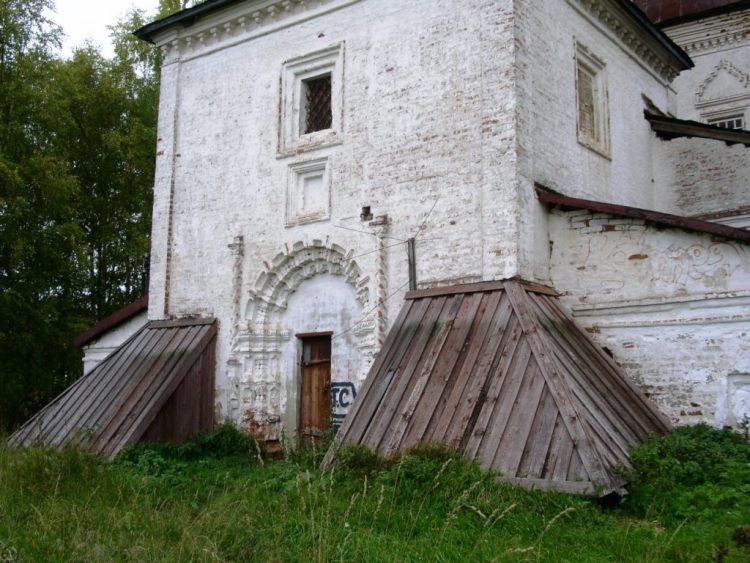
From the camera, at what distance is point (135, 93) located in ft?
63.7

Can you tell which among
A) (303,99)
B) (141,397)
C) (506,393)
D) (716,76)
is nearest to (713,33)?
(716,76)

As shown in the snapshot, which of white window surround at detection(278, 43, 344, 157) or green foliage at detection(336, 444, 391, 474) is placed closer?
green foliage at detection(336, 444, 391, 474)

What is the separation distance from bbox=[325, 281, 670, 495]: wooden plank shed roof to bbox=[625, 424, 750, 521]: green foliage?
0.73 feet

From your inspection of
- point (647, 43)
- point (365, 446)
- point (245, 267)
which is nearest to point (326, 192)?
point (245, 267)

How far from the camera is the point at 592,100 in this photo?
462 inches

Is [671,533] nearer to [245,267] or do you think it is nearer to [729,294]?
[729,294]

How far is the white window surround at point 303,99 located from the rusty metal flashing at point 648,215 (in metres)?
3.31

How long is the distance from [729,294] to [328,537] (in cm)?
593

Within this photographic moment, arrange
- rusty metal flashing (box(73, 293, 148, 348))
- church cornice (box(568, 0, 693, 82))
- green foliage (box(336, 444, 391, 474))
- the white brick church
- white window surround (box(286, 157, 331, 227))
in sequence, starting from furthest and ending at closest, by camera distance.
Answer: rusty metal flashing (box(73, 293, 148, 348)) < church cornice (box(568, 0, 693, 82)) < white window surround (box(286, 157, 331, 227)) < the white brick church < green foliage (box(336, 444, 391, 474))

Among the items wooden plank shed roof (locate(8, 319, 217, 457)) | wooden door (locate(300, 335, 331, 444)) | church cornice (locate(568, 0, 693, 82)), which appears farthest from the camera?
church cornice (locate(568, 0, 693, 82))

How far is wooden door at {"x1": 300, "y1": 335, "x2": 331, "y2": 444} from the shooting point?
11.1 metres

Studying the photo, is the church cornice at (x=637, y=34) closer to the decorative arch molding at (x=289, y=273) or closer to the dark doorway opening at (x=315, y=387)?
the decorative arch molding at (x=289, y=273)

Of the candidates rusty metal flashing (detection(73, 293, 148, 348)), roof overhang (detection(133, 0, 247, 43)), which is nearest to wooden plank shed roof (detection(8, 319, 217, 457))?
rusty metal flashing (detection(73, 293, 148, 348))

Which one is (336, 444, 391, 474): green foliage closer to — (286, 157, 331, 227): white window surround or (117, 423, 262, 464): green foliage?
(117, 423, 262, 464): green foliage
